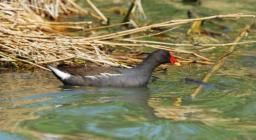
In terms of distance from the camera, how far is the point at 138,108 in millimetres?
7805

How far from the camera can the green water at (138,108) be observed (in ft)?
22.1

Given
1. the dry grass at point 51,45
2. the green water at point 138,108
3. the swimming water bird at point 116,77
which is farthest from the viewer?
the dry grass at point 51,45

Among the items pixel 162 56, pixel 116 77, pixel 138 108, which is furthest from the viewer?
pixel 162 56

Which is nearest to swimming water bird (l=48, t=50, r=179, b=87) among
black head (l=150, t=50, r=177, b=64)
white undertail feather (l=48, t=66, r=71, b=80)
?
white undertail feather (l=48, t=66, r=71, b=80)

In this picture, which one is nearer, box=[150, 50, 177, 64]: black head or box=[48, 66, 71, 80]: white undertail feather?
box=[48, 66, 71, 80]: white undertail feather

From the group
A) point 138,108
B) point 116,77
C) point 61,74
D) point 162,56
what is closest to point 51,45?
point 61,74

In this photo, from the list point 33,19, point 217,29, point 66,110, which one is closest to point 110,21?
point 217,29

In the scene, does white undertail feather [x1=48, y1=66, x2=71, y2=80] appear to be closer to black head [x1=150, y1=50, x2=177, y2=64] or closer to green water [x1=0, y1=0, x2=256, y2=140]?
green water [x1=0, y1=0, x2=256, y2=140]

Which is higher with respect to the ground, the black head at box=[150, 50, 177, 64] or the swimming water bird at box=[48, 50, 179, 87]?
the black head at box=[150, 50, 177, 64]

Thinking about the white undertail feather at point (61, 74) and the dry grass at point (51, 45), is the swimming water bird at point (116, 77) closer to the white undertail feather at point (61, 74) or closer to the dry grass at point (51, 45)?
the white undertail feather at point (61, 74)

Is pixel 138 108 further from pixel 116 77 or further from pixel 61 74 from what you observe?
pixel 61 74

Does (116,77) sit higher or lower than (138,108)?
higher

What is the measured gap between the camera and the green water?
22.1 ft

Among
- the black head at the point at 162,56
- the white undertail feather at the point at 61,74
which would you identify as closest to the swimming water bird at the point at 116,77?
the white undertail feather at the point at 61,74
